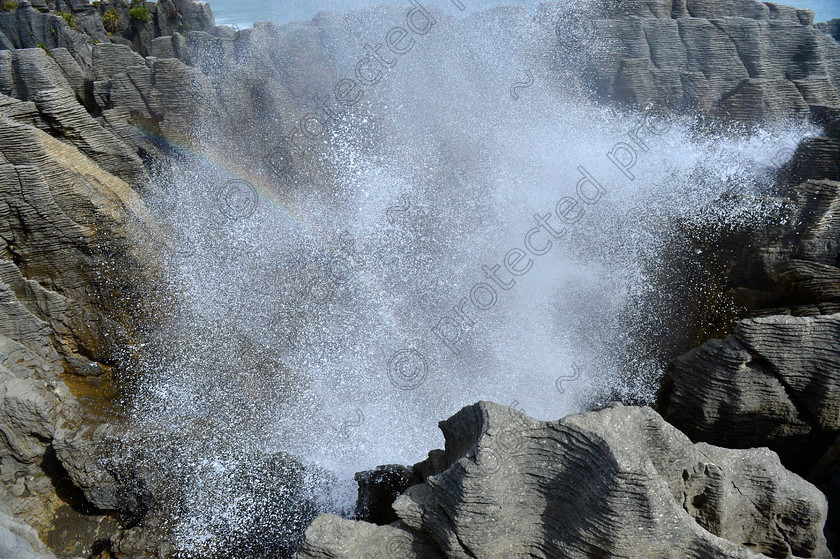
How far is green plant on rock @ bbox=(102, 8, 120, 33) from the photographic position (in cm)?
1424

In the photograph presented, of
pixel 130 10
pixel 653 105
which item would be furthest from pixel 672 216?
pixel 130 10

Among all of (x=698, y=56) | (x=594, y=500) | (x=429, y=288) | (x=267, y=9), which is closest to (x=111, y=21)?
(x=429, y=288)

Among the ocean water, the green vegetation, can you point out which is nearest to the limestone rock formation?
the ocean water

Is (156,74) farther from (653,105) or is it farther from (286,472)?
(653,105)

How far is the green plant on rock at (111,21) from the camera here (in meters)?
14.2

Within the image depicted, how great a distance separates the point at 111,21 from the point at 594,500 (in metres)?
15.8

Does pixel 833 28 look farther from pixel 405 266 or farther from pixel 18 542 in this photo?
pixel 18 542

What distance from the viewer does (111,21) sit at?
14.3 meters

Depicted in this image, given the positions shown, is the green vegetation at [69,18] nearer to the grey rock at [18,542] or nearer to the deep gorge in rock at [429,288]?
the deep gorge in rock at [429,288]

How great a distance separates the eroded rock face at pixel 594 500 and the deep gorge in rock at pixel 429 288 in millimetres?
19

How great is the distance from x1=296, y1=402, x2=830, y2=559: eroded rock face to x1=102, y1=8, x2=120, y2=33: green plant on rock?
1449 cm

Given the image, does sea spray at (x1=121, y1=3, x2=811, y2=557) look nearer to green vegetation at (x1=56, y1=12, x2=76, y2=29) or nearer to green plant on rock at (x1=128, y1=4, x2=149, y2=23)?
green plant on rock at (x1=128, y1=4, x2=149, y2=23)

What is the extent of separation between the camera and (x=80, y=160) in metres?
7.81

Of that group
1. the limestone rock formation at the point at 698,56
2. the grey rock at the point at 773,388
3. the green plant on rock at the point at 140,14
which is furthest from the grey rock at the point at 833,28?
the green plant on rock at the point at 140,14
